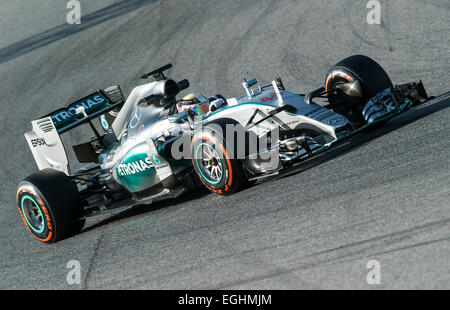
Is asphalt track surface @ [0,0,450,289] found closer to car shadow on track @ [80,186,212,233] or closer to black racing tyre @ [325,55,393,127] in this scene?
car shadow on track @ [80,186,212,233]

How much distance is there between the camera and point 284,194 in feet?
22.3

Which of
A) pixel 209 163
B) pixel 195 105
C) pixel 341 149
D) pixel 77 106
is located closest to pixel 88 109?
pixel 77 106

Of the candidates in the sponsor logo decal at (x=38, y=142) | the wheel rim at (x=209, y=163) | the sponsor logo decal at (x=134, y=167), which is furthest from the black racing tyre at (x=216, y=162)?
the sponsor logo decal at (x=38, y=142)

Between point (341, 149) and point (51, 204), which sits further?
point (51, 204)

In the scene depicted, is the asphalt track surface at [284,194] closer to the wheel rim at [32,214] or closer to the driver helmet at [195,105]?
the wheel rim at [32,214]

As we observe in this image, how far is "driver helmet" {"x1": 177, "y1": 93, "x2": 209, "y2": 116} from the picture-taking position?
8.02 meters

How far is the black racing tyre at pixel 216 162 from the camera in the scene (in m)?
6.89

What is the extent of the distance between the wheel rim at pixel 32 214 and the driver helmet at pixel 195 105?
2.29 meters

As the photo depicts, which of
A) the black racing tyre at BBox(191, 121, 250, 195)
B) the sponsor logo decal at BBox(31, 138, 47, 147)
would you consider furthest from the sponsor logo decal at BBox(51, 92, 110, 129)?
the black racing tyre at BBox(191, 121, 250, 195)

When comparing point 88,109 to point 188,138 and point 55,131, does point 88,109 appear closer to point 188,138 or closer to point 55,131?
point 55,131

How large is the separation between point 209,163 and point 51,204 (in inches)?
84.6

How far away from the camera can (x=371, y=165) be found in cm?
664
